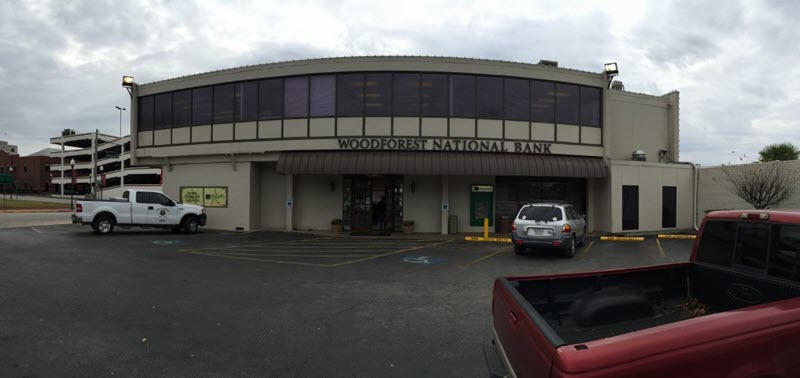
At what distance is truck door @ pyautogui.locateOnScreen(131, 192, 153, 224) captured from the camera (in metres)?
17.9

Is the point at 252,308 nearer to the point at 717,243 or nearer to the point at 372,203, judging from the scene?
the point at 717,243

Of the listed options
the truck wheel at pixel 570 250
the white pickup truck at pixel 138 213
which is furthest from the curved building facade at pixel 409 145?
the truck wheel at pixel 570 250

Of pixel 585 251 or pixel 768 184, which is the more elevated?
pixel 768 184

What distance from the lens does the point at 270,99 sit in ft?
64.8

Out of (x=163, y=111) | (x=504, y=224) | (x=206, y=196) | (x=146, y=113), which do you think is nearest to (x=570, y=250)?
(x=504, y=224)

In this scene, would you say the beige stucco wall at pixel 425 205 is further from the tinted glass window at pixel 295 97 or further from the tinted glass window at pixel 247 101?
the tinted glass window at pixel 247 101

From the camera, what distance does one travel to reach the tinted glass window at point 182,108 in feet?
70.3

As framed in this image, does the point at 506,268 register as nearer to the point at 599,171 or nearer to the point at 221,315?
the point at 221,315

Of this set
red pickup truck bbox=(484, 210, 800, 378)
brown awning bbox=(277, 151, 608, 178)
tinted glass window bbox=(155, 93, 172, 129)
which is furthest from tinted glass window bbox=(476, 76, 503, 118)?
tinted glass window bbox=(155, 93, 172, 129)

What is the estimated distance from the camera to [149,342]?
5094 millimetres

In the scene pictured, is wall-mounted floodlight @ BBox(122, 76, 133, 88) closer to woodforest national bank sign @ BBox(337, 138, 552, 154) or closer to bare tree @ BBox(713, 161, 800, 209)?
woodforest national bank sign @ BBox(337, 138, 552, 154)

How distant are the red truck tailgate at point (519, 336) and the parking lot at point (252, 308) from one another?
4.33 ft

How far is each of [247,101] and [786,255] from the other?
2046cm

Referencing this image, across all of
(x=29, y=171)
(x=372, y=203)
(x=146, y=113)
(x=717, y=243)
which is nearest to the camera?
(x=717, y=243)
